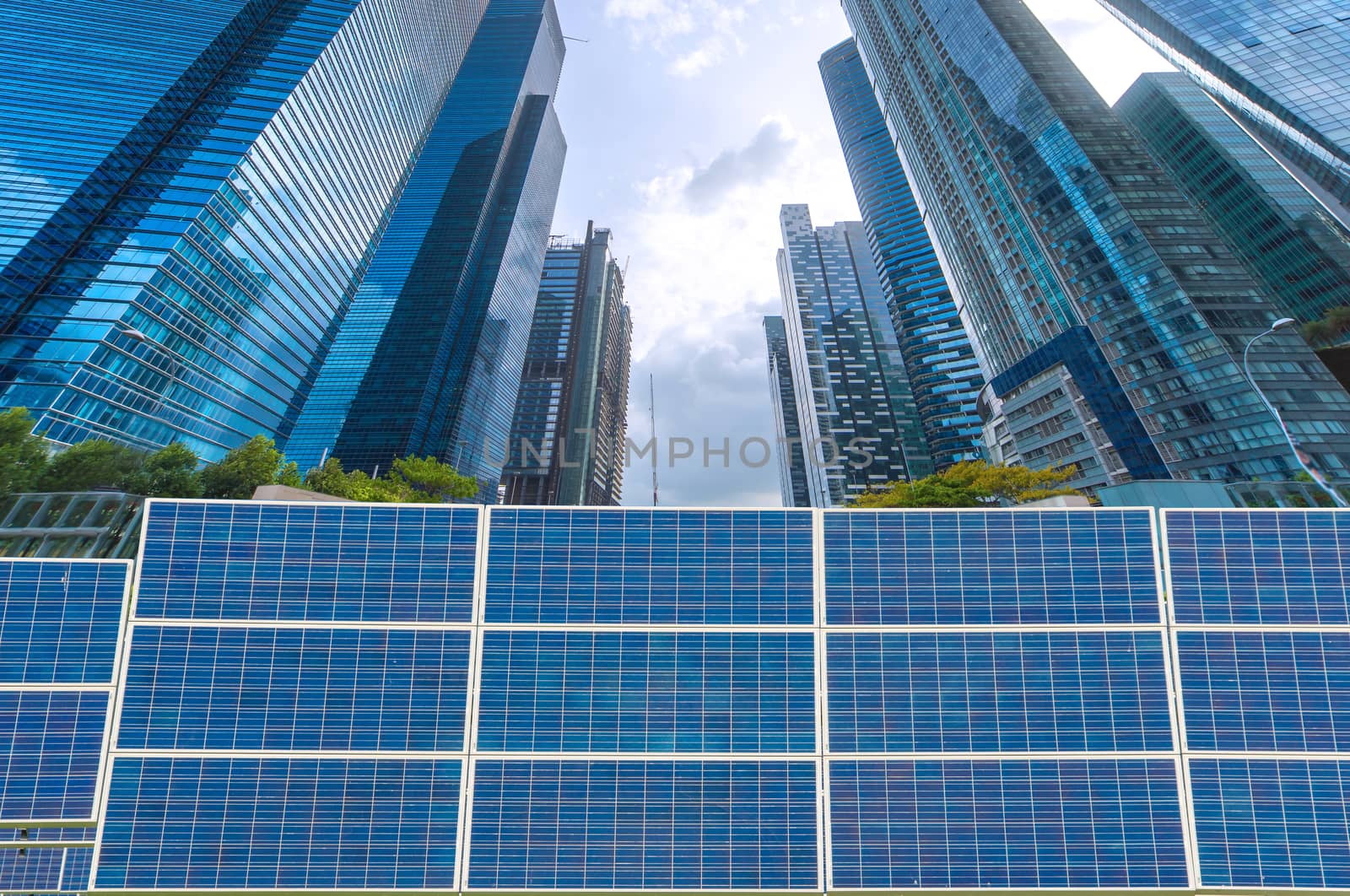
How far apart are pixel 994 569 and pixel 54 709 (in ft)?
50.6

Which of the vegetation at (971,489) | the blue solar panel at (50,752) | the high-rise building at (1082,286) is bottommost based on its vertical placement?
the blue solar panel at (50,752)

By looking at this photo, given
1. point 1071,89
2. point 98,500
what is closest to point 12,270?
point 98,500

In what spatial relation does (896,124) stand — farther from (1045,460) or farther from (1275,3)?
(1045,460)

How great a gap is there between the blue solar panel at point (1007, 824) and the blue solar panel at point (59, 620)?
1195cm

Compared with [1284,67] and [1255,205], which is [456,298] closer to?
[1284,67]

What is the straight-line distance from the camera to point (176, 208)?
68.8 m

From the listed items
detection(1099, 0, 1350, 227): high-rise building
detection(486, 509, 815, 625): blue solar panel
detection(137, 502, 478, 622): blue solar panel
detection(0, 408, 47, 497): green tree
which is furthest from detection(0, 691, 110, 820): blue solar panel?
detection(1099, 0, 1350, 227): high-rise building

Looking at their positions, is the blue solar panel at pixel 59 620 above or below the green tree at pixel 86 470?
below

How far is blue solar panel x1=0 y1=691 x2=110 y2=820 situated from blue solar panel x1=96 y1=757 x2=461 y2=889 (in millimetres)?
541

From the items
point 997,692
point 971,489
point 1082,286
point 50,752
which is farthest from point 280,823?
point 1082,286

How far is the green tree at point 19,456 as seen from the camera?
2962 centimetres

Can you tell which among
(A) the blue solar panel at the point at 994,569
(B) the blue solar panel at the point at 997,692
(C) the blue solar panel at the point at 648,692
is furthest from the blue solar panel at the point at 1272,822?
(C) the blue solar panel at the point at 648,692

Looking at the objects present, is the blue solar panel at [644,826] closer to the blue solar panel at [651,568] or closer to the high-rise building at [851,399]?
the blue solar panel at [651,568]

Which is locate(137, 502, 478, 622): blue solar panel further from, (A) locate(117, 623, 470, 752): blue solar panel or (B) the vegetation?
(B) the vegetation
